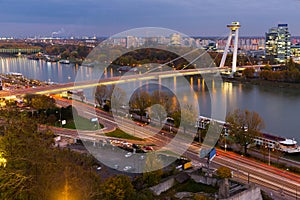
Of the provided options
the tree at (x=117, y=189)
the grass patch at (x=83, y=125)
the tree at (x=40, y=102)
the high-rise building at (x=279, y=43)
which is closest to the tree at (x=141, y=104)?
the grass patch at (x=83, y=125)

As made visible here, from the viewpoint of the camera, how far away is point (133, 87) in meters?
8.27

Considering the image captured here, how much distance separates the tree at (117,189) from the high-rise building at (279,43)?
15945mm

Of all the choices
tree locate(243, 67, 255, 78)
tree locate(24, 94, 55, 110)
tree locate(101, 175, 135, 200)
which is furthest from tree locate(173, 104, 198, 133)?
tree locate(243, 67, 255, 78)

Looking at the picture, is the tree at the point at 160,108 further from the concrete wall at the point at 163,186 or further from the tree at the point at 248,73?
the tree at the point at 248,73

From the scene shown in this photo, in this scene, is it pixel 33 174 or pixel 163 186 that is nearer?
pixel 33 174

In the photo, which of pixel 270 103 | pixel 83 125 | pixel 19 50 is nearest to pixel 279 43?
pixel 270 103

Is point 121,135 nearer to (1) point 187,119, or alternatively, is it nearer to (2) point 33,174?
(1) point 187,119

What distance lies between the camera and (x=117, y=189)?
2.12 metres

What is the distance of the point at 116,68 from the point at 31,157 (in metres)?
11.1

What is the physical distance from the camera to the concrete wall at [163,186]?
247 cm

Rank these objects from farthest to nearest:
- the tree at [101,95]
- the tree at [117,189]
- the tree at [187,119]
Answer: the tree at [101,95] → the tree at [187,119] → the tree at [117,189]

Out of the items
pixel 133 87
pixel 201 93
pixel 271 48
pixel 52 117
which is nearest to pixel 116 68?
pixel 133 87

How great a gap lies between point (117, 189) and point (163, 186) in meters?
0.53

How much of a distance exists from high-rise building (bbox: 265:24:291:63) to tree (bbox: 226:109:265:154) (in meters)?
13.8
